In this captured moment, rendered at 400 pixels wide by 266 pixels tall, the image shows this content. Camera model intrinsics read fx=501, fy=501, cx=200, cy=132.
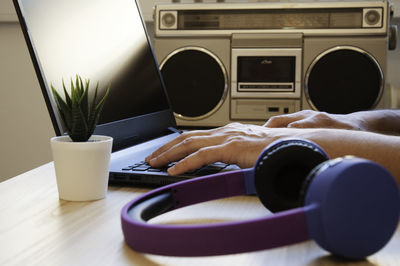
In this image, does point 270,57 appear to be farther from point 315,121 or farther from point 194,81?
point 315,121

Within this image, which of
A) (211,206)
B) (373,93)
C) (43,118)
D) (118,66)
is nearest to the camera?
(211,206)

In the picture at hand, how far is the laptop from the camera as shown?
0.60 metres

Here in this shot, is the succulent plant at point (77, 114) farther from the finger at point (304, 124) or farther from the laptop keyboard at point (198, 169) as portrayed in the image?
the finger at point (304, 124)

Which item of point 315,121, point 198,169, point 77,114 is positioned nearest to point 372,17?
point 315,121

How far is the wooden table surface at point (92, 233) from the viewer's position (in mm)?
349

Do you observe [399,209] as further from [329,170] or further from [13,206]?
[13,206]

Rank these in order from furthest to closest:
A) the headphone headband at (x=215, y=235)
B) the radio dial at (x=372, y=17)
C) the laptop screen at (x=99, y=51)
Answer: the radio dial at (x=372, y=17), the laptop screen at (x=99, y=51), the headphone headband at (x=215, y=235)

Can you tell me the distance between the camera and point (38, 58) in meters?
0.60

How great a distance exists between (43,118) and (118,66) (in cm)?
143

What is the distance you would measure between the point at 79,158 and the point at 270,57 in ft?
2.94

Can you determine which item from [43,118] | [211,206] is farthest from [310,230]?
[43,118]

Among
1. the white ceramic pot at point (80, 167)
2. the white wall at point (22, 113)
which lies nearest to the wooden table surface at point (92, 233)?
the white ceramic pot at point (80, 167)

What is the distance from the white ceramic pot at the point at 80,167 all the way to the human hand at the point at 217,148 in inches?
3.6

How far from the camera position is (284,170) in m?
0.40
